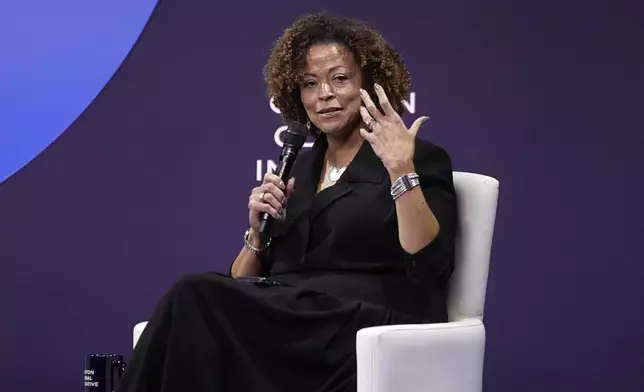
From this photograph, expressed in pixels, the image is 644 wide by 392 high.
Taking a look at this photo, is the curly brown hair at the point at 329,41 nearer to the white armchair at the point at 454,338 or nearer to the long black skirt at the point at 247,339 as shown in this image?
the white armchair at the point at 454,338

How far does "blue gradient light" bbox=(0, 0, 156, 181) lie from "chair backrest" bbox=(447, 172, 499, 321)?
1.64 m

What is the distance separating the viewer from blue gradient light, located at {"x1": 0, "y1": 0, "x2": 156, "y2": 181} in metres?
3.47

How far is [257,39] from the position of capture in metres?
3.41

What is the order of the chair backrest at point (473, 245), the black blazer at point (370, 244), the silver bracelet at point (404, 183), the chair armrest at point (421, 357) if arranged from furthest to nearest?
1. the chair backrest at point (473, 245)
2. the black blazer at point (370, 244)
3. the silver bracelet at point (404, 183)
4. the chair armrest at point (421, 357)

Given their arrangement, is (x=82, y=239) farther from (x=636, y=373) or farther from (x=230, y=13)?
(x=636, y=373)

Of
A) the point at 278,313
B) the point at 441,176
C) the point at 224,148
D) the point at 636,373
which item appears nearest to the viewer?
the point at 278,313

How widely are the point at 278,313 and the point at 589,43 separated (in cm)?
168

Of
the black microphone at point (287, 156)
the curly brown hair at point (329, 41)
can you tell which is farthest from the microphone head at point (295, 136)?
the curly brown hair at point (329, 41)

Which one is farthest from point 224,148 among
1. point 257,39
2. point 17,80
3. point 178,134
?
point 17,80

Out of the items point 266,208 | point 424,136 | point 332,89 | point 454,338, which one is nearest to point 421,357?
point 454,338

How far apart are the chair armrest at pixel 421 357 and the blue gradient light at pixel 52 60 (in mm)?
1884

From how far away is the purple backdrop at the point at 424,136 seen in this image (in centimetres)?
312

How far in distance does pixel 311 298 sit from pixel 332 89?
0.57m

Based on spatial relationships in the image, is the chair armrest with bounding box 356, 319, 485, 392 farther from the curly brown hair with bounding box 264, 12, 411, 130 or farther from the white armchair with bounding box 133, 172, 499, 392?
the curly brown hair with bounding box 264, 12, 411, 130
